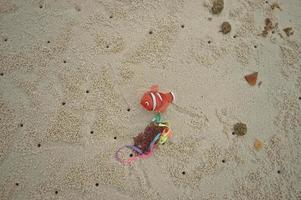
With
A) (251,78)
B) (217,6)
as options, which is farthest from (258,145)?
(217,6)

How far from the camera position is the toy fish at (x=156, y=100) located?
1559 mm

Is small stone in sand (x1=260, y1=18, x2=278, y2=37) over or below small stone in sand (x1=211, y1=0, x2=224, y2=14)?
over

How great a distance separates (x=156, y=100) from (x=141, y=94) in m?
0.12

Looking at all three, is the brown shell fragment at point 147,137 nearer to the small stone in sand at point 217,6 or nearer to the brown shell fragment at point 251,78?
the brown shell fragment at point 251,78

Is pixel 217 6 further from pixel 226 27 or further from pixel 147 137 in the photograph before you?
pixel 147 137

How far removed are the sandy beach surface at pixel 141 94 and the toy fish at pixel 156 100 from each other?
0.05 meters

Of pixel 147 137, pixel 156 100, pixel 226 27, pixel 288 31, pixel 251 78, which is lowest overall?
pixel 147 137

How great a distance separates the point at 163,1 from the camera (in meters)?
1.76

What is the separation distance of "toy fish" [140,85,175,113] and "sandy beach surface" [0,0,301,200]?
5 cm

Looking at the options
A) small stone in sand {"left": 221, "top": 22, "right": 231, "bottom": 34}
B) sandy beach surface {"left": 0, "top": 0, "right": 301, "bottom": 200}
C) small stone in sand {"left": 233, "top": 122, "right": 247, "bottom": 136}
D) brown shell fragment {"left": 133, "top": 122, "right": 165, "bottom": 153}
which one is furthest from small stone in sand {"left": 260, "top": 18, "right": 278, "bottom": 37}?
brown shell fragment {"left": 133, "top": 122, "right": 165, "bottom": 153}

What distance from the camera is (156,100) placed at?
1.56m

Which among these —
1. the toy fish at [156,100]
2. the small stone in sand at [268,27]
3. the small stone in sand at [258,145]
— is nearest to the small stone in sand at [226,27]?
the small stone in sand at [268,27]

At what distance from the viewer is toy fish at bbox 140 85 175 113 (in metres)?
1.56

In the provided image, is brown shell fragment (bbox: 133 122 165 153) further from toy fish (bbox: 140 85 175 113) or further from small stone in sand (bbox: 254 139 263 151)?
small stone in sand (bbox: 254 139 263 151)
